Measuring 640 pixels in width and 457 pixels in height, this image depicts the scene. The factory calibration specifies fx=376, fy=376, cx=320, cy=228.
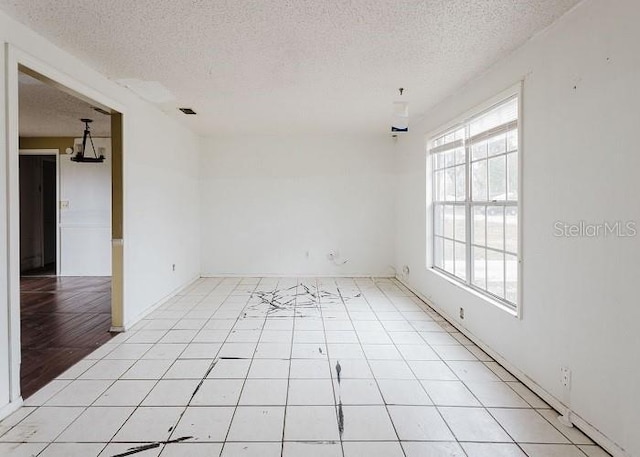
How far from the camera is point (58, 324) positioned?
157 inches

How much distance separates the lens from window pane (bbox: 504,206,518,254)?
9.58 feet

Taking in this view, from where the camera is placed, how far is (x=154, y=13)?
91.1 inches

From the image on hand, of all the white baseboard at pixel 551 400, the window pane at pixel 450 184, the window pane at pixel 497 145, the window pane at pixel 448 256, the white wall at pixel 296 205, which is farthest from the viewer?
the white wall at pixel 296 205

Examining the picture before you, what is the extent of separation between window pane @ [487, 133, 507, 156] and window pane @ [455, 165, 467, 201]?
0.56m

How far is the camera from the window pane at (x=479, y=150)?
344 centimetres

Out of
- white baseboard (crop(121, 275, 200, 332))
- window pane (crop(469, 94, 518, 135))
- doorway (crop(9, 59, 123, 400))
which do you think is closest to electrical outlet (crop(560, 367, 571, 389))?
window pane (crop(469, 94, 518, 135))

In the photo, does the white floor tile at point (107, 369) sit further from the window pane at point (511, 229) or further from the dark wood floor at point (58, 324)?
the window pane at point (511, 229)

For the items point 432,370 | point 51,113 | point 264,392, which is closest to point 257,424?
point 264,392

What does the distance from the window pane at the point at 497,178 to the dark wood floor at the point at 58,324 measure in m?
3.76

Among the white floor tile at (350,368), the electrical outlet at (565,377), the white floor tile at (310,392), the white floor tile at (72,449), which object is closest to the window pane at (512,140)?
the electrical outlet at (565,377)

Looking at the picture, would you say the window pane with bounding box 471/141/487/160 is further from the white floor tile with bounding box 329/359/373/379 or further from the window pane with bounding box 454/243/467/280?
the white floor tile with bounding box 329/359/373/379

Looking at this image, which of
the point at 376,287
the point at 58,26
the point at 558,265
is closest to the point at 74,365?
the point at 58,26

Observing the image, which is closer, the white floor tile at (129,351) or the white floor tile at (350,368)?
the white floor tile at (350,368)

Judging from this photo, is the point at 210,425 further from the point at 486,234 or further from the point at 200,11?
the point at 486,234
